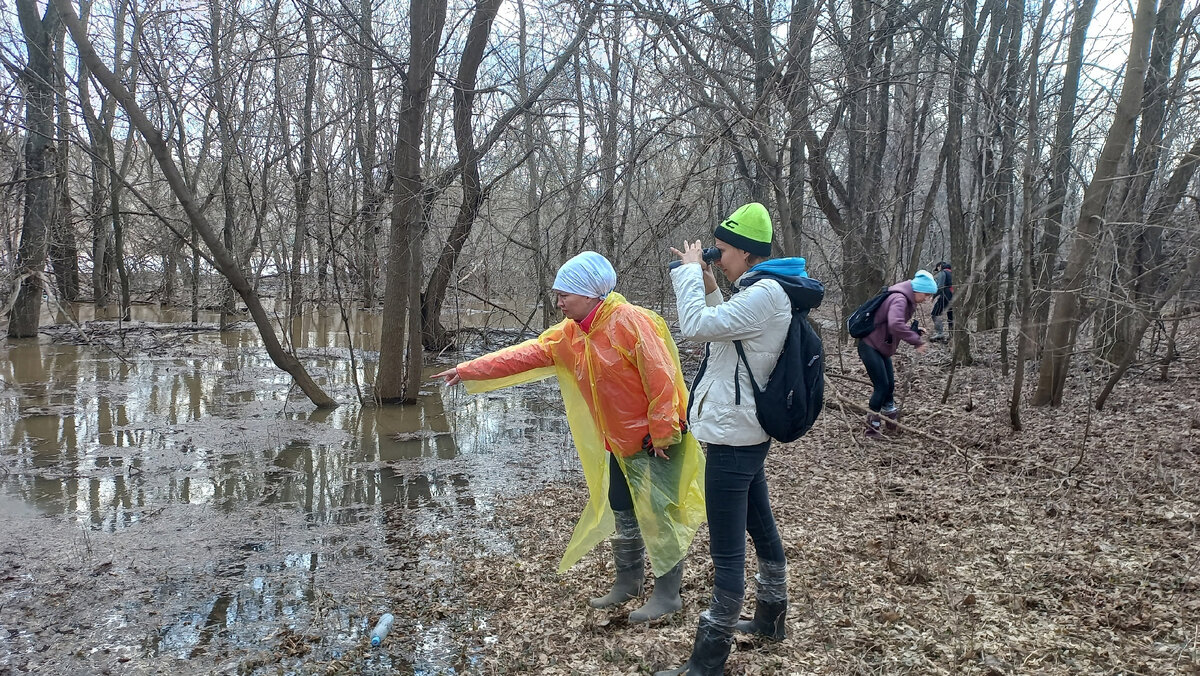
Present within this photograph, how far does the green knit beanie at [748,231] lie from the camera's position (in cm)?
292

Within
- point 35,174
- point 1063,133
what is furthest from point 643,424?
point 35,174

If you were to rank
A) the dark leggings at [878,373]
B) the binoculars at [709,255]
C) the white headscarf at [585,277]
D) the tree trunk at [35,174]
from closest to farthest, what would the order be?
1. the binoculars at [709,255]
2. the white headscarf at [585,277]
3. the dark leggings at [878,373]
4. the tree trunk at [35,174]

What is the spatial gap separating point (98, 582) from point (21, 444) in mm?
4083

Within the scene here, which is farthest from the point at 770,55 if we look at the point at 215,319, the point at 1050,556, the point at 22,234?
the point at 215,319

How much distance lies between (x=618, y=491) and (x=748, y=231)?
1496 millimetres

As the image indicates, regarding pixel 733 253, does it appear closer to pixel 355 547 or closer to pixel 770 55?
pixel 355 547

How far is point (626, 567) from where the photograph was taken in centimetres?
385

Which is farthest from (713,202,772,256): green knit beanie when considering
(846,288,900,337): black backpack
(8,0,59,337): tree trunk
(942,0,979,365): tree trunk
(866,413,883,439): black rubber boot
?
(8,0,59,337): tree trunk

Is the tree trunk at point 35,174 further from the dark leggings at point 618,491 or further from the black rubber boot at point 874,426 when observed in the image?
the black rubber boot at point 874,426

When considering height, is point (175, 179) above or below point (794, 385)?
above

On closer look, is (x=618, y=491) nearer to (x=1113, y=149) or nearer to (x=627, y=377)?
(x=627, y=377)

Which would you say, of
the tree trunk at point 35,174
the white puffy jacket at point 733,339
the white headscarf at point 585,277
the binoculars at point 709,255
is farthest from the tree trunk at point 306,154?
the white puffy jacket at point 733,339

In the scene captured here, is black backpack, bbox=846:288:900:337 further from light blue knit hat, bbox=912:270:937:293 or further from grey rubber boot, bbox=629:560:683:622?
grey rubber boot, bbox=629:560:683:622

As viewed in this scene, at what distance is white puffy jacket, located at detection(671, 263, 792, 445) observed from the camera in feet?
8.84
